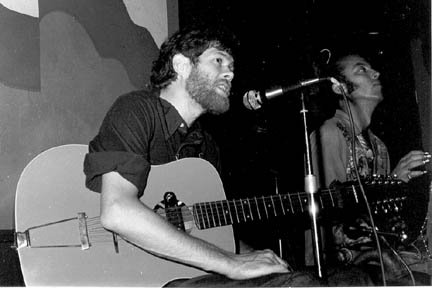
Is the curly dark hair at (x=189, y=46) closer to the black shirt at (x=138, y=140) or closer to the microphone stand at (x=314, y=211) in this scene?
the black shirt at (x=138, y=140)

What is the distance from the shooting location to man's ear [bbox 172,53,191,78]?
6.93 feet

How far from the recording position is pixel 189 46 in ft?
6.99

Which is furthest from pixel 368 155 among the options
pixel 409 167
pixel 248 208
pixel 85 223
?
pixel 85 223

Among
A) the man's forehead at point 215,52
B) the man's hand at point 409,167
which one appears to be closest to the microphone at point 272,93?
the man's forehead at point 215,52

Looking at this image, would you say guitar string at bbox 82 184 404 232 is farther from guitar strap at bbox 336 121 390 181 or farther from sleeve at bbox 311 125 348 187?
guitar strap at bbox 336 121 390 181

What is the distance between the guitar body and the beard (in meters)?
0.47

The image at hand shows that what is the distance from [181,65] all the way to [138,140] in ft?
2.12

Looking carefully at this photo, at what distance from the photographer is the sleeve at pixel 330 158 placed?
2336mm

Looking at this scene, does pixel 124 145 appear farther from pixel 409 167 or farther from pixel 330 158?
pixel 409 167

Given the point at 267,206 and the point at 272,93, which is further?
the point at 267,206

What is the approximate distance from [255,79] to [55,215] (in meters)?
1.60

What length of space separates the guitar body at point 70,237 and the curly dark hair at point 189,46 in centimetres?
61

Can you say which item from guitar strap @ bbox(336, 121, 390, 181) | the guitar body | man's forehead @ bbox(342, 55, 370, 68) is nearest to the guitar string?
the guitar body

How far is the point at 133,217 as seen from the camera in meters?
1.46
